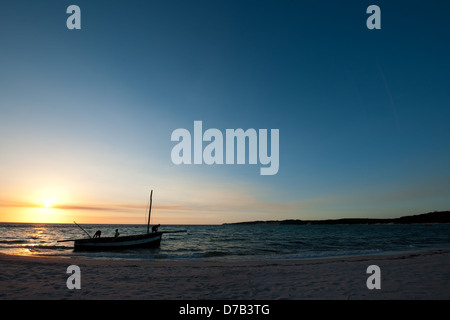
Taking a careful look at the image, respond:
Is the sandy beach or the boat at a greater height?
the sandy beach

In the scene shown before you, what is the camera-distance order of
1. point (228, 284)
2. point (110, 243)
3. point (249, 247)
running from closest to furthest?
point (228, 284) < point (110, 243) < point (249, 247)

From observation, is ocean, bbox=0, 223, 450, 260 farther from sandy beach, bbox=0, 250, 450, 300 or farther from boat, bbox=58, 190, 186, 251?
sandy beach, bbox=0, 250, 450, 300

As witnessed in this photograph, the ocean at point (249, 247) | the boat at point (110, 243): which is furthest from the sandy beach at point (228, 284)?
the boat at point (110, 243)

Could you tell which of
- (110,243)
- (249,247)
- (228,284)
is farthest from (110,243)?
(228,284)

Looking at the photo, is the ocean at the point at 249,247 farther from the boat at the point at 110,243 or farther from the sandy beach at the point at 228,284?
the sandy beach at the point at 228,284

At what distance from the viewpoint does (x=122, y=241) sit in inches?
1227

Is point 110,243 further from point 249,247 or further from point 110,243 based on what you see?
point 249,247

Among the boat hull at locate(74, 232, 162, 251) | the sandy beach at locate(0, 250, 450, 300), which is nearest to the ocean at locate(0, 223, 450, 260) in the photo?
the boat hull at locate(74, 232, 162, 251)

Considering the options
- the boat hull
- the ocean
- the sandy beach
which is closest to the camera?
the sandy beach

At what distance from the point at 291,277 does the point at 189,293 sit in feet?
16.3

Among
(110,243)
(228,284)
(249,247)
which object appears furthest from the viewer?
(249,247)
